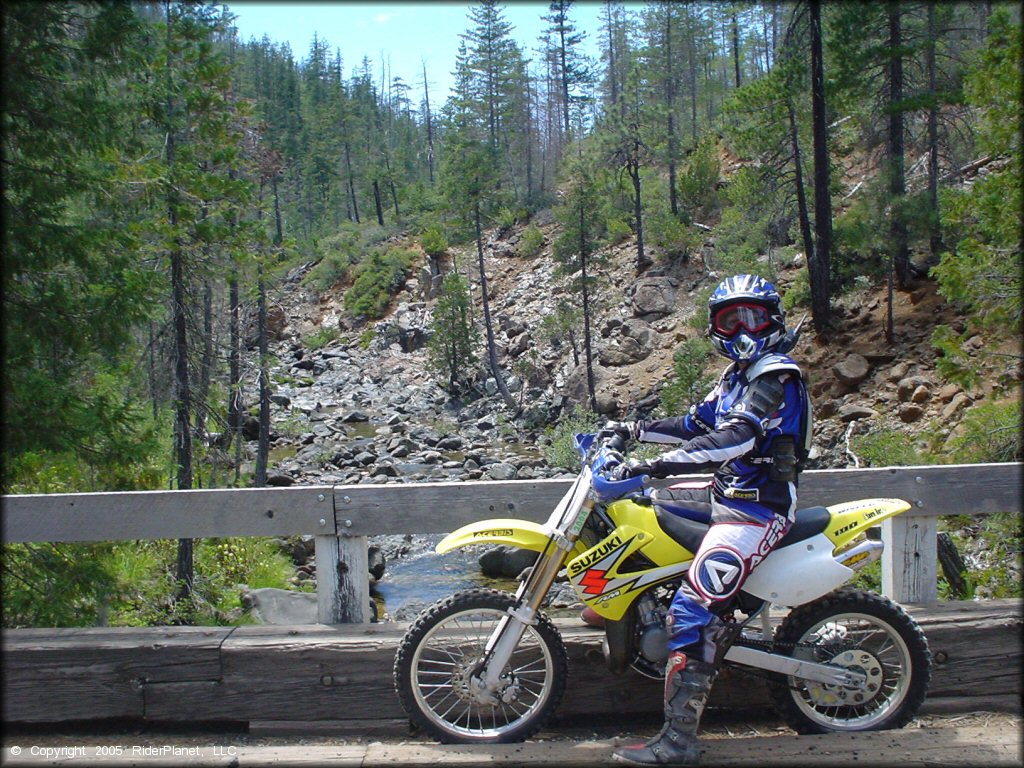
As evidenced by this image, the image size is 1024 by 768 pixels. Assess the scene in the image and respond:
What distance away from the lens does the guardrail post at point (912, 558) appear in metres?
4.67

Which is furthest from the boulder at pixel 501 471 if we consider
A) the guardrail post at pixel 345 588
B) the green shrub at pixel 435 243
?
the green shrub at pixel 435 243

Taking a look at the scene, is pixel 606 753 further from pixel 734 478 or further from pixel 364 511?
pixel 364 511

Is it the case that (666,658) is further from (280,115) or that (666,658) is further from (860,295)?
(280,115)

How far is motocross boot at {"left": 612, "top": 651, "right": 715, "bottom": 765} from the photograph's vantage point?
3.61 m

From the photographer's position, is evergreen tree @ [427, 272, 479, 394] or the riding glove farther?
evergreen tree @ [427, 272, 479, 394]

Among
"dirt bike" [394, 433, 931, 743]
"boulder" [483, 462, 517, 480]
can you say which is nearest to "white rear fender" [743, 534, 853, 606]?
"dirt bike" [394, 433, 931, 743]

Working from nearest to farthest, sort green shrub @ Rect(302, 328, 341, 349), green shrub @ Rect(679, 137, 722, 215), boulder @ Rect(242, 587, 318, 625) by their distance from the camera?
boulder @ Rect(242, 587, 318, 625), green shrub @ Rect(679, 137, 722, 215), green shrub @ Rect(302, 328, 341, 349)

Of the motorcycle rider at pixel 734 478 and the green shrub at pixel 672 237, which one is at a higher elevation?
the green shrub at pixel 672 237

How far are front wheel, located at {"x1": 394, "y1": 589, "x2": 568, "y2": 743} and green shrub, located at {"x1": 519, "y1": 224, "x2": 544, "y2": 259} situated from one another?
4528 cm

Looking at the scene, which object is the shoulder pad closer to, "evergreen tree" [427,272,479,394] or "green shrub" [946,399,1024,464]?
"green shrub" [946,399,1024,464]

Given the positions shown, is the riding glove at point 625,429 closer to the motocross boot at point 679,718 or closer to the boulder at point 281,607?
the motocross boot at point 679,718

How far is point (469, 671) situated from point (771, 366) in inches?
75.4

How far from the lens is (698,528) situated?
12.8 ft

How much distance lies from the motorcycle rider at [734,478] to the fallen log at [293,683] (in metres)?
0.65
